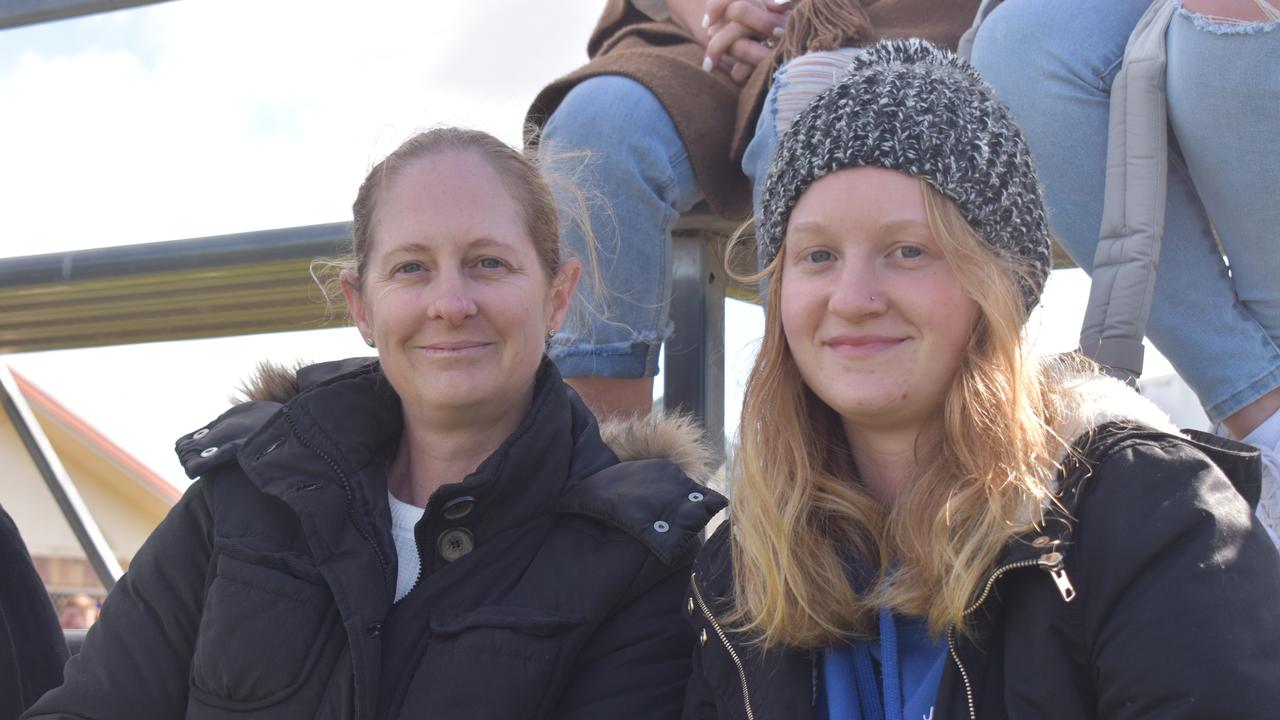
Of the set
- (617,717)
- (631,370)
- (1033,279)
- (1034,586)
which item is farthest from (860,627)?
(631,370)

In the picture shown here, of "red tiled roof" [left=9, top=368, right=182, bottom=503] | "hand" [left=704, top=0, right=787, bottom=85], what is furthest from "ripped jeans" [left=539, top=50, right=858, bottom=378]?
"red tiled roof" [left=9, top=368, right=182, bottom=503]

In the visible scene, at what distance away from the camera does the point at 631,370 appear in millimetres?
2684

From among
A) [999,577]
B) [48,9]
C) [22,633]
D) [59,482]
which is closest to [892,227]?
[999,577]

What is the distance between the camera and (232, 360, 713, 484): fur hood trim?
2363mm

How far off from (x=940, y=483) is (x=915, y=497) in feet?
0.13

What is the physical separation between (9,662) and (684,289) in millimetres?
1468

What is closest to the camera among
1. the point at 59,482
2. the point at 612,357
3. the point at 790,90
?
the point at 790,90

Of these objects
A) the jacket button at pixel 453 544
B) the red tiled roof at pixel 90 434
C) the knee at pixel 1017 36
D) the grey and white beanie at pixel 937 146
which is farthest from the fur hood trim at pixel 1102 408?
the red tiled roof at pixel 90 434

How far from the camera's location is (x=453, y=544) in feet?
7.13

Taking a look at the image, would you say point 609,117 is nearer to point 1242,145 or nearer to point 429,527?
point 429,527

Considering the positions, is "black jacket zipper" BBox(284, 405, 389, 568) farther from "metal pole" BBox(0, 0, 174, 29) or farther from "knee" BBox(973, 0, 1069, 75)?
"metal pole" BBox(0, 0, 174, 29)

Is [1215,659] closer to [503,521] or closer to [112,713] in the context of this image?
[503,521]

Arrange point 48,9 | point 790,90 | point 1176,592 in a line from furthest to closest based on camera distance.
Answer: point 48,9
point 790,90
point 1176,592

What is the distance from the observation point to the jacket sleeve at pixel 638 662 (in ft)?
6.79
